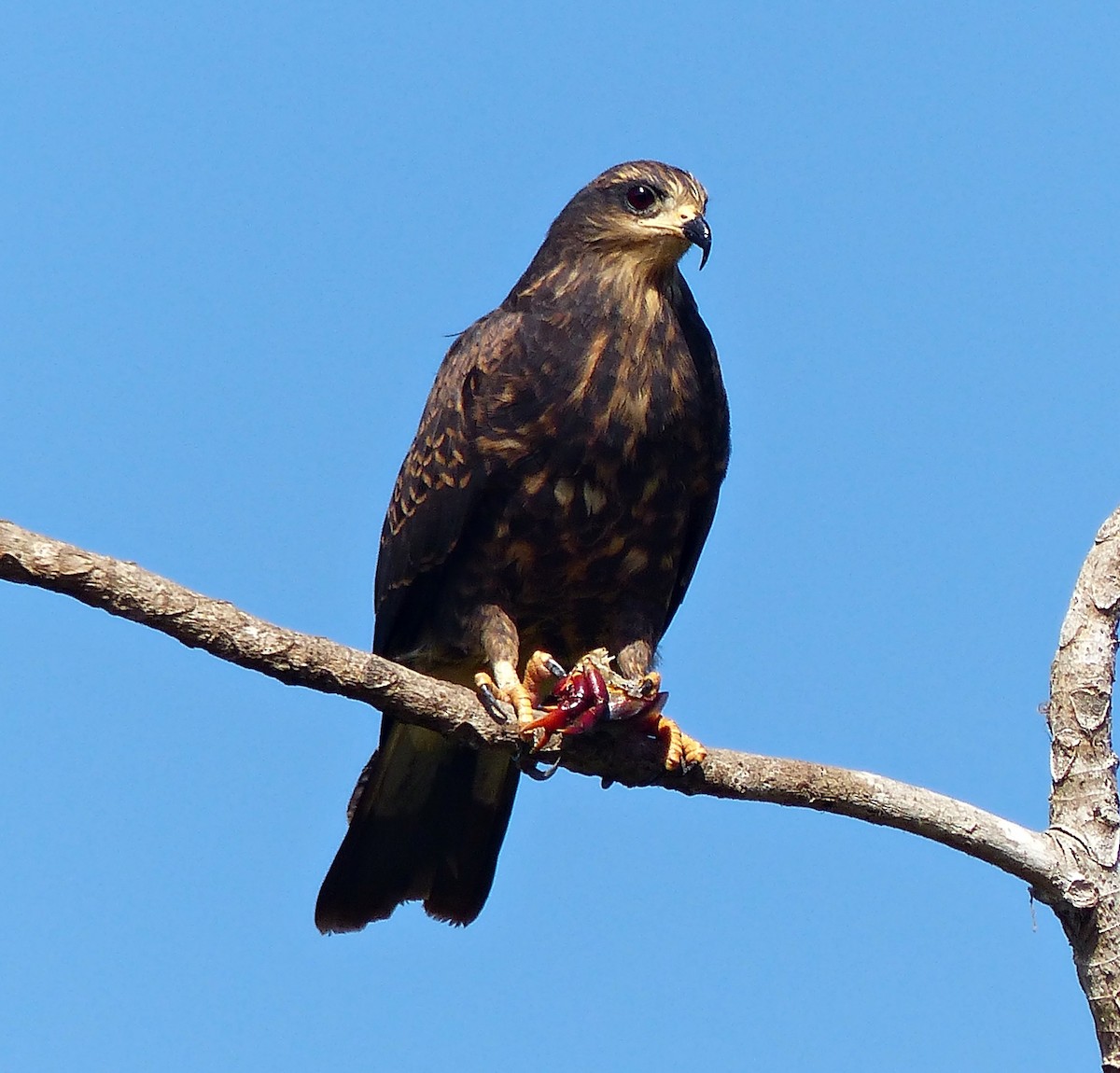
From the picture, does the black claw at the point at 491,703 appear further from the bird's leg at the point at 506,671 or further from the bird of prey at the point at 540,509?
the bird of prey at the point at 540,509

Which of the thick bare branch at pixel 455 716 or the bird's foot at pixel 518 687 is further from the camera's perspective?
the bird's foot at pixel 518 687

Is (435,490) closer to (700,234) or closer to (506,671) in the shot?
(506,671)

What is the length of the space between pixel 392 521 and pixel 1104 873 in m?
2.88

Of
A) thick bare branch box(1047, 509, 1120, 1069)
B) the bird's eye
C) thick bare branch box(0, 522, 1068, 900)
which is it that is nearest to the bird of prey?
the bird's eye

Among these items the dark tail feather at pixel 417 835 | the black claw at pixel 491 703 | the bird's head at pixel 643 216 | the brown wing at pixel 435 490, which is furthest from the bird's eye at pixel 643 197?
the dark tail feather at pixel 417 835

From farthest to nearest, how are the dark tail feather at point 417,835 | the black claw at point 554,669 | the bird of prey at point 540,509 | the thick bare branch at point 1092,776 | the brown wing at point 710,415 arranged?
the dark tail feather at point 417,835, the brown wing at point 710,415, the bird of prey at point 540,509, the black claw at point 554,669, the thick bare branch at point 1092,776

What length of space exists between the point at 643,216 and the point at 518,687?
1.94 metres

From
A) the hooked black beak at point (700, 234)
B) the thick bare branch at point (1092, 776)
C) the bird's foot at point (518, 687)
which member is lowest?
the thick bare branch at point (1092, 776)

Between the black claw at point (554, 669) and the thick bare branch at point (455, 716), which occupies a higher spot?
the black claw at point (554, 669)

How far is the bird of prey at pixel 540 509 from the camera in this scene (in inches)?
225

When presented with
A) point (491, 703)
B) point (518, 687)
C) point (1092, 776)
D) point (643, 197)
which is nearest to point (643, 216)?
point (643, 197)

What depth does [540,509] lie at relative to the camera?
571 centimetres

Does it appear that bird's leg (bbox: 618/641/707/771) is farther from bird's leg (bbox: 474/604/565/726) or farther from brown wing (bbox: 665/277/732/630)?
brown wing (bbox: 665/277/732/630)

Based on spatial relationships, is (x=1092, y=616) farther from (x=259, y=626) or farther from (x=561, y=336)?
(x=259, y=626)
